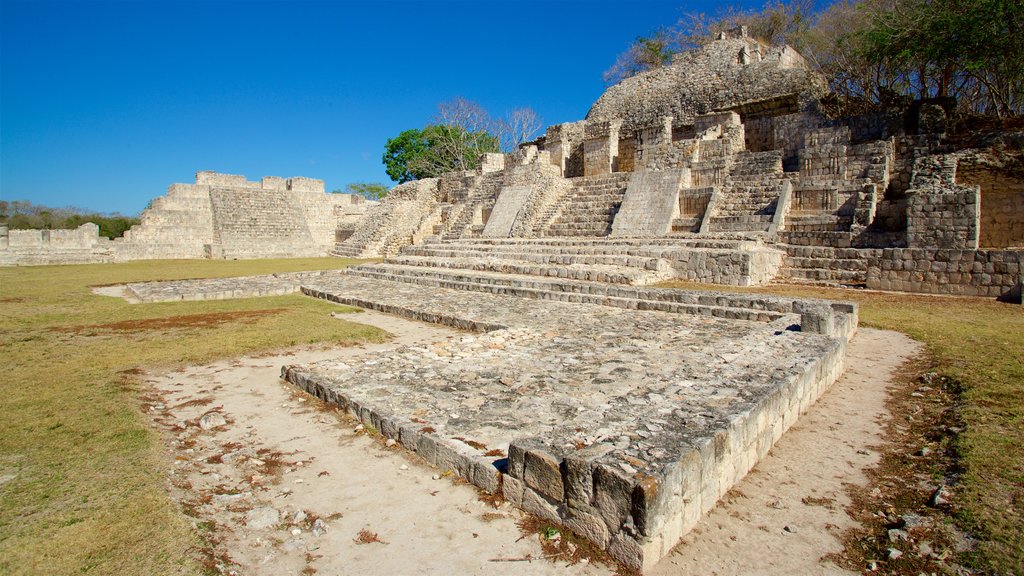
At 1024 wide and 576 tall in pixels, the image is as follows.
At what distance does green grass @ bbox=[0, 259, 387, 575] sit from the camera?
93.1 inches

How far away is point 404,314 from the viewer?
8898mm

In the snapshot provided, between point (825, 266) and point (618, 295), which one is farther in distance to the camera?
point (825, 266)

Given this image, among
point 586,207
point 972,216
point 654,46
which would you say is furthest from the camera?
point 654,46

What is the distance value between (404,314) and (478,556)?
6698 millimetres

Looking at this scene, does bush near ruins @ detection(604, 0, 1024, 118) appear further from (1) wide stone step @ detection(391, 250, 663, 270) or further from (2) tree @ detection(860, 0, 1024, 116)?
(1) wide stone step @ detection(391, 250, 663, 270)

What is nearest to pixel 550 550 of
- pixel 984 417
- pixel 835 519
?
pixel 835 519

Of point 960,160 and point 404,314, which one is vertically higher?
point 960,160

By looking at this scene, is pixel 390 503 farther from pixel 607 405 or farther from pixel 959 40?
pixel 959 40

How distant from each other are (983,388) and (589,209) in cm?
1424

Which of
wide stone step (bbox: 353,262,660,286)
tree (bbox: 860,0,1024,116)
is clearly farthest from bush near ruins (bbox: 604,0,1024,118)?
wide stone step (bbox: 353,262,660,286)

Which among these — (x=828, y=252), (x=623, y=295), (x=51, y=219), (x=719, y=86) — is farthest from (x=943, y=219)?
(x=51, y=219)

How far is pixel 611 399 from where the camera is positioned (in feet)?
12.6

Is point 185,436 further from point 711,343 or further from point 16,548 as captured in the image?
point 711,343

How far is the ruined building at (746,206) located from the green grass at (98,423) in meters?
5.11
